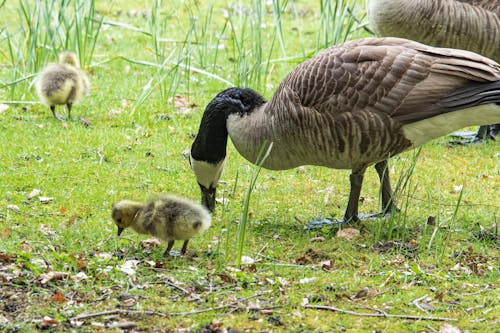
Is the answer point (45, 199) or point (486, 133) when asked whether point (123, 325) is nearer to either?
point (45, 199)

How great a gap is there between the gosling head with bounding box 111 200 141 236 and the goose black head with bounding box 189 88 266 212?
3.65ft

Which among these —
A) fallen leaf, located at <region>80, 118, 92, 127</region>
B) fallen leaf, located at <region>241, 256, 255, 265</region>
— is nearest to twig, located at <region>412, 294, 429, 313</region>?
fallen leaf, located at <region>241, 256, 255, 265</region>

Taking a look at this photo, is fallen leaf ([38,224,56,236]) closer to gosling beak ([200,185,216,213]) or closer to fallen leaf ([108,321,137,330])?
gosling beak ([200,185,216,213])

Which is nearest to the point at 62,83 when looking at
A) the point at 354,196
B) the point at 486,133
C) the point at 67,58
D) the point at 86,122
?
the point at 67,58

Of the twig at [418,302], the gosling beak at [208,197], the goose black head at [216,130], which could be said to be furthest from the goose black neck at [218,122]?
the twig at [418,302]

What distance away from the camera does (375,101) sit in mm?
6852

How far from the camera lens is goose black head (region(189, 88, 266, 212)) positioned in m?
7.51

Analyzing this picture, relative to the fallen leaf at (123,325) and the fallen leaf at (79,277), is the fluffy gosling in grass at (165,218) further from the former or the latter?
the fallen leaf at (123,325)

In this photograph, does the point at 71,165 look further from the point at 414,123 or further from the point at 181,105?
the point at 414,123

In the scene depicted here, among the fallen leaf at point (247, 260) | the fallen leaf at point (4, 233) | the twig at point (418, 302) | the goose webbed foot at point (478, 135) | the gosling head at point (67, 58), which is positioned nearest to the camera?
the twig at point (418, 302)

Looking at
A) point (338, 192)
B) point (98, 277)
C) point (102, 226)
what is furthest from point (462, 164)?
point (98, 277)

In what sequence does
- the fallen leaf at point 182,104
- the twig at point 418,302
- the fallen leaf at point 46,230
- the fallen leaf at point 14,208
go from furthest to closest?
1. the fallen leaf at point 182,104
2. the fallen leaf at point 14,208
3. the fallen leaf at point 46,230
4. the twig at point 418,302

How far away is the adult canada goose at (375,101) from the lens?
675 centimetres

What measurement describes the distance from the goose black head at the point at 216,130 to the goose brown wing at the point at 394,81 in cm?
62
